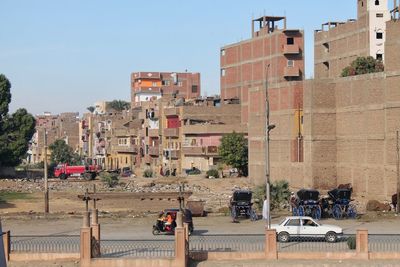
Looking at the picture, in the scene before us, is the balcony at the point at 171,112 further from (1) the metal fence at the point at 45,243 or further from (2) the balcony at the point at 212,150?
(1) the metal fence at the point at 45,243

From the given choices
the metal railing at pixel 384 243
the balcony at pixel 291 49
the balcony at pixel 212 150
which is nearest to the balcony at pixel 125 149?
the balcony at pixel 212 150

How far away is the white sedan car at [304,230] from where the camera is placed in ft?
118

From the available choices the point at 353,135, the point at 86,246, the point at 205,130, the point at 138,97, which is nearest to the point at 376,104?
the point at 353,135

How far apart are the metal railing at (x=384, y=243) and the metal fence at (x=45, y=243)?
1177 cm

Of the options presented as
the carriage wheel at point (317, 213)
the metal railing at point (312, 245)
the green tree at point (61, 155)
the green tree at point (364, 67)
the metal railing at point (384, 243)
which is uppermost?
the green tree at point (364, 67)

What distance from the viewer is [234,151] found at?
9356 centimetres

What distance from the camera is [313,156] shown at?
69312 millimetres

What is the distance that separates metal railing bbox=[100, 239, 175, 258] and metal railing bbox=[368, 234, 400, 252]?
797 centimetres

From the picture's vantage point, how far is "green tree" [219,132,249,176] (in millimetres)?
93438

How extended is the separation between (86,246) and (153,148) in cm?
8881

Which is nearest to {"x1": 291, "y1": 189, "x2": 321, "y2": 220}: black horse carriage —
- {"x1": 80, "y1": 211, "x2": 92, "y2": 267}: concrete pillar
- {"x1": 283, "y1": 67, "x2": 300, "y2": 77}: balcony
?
{"x1": 80, "y1": 211, "x2": 92, "y2": 267}: concrete pillar

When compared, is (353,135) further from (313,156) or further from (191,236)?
(191,236)

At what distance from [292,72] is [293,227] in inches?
2559

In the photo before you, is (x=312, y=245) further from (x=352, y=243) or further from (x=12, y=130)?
(x=12, y=130)
